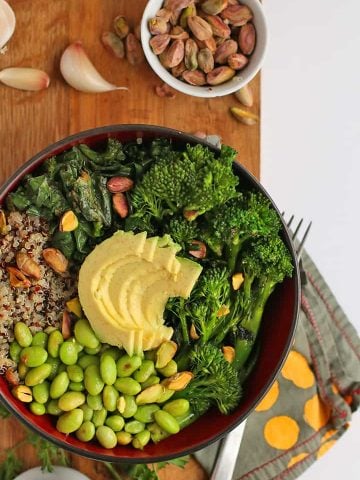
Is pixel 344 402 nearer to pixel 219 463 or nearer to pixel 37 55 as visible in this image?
pixel 219 463

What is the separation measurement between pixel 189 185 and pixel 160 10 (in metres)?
0.54

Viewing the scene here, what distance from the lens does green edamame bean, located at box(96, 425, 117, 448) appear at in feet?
6.26

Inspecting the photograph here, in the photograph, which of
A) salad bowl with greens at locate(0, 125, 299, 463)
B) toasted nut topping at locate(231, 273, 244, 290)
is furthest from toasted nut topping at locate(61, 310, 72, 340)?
toasted nut topping at locate(231, 273, 244, 290)

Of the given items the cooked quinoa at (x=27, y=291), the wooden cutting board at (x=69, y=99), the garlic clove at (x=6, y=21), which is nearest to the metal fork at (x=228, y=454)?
the wooden cutting board at (x=69, y=99)

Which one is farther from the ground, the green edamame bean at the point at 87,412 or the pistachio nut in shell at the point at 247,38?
the pistachio nut in shell at the point at 247,38

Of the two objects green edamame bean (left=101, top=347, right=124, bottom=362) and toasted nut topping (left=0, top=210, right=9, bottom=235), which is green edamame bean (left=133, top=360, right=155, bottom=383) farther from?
toasted nut topping (left=0, top=210, right=9, bottom=235)

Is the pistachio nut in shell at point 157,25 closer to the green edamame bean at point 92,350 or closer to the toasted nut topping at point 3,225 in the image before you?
the toasted nut topping at point 3,225

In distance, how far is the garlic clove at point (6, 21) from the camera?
2053mm

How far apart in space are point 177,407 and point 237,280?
356 millimetres

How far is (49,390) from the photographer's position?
192cm

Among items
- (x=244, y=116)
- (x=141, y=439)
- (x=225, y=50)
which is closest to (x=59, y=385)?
(x=141, y=439)

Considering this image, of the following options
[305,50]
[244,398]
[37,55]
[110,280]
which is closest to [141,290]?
[110,280]

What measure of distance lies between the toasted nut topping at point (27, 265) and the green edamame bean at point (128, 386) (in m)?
0.33

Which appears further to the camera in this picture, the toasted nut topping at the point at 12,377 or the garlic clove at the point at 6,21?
the garlic clove at the point at 6,21
